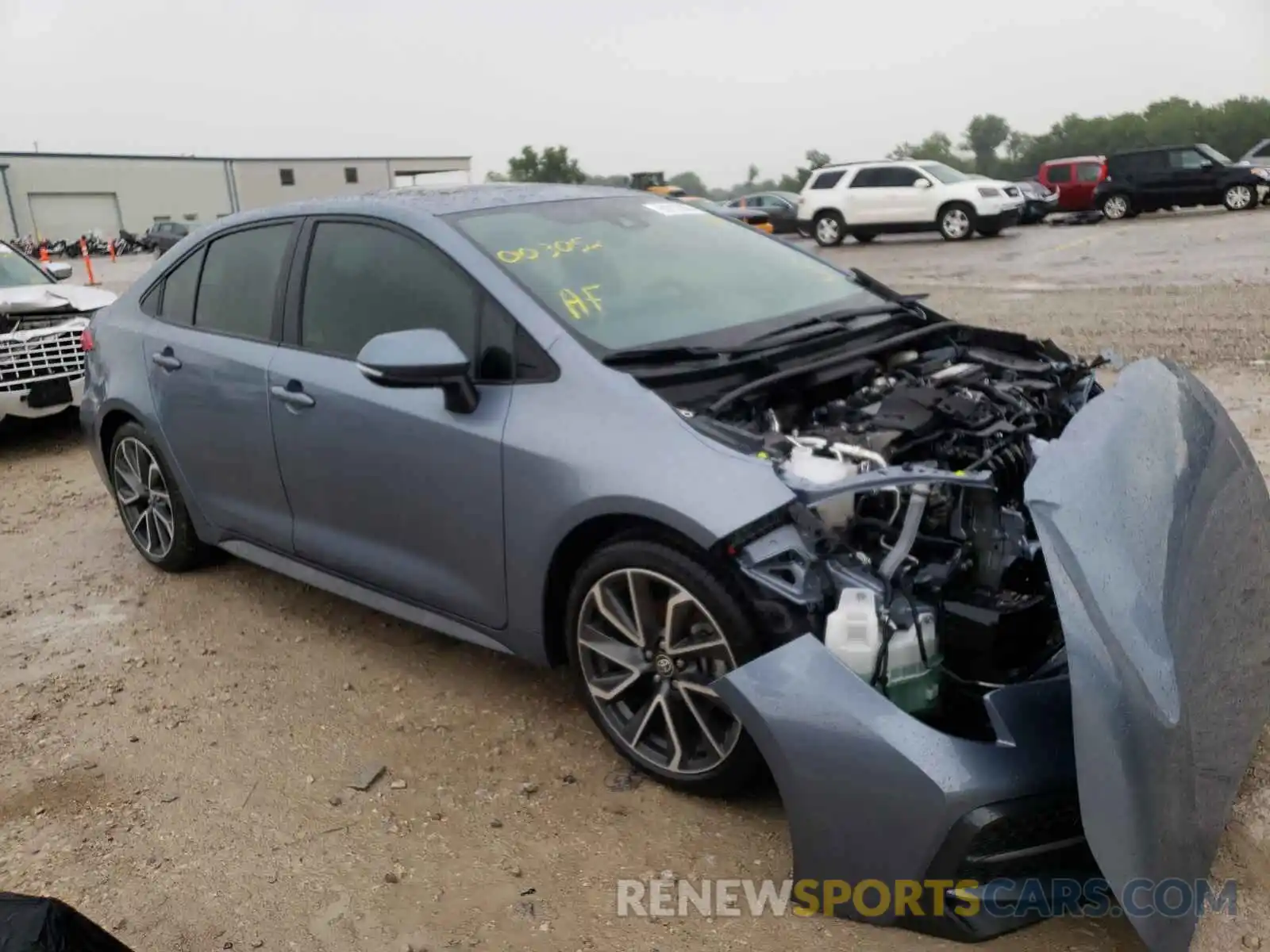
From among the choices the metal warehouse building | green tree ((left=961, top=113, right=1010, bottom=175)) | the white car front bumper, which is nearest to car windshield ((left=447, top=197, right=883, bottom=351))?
the white car front bumper

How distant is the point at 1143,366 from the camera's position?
3002 mm

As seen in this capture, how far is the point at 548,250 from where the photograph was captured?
11.4ft

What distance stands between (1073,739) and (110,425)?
14.4 feet

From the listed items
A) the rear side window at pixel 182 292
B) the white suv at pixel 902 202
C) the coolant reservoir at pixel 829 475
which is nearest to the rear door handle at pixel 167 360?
the rear side window at pixel 182 292

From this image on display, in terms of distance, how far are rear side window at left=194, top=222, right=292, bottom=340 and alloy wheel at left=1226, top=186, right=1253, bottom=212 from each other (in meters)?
23.5

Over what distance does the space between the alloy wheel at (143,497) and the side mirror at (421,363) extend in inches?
80.3

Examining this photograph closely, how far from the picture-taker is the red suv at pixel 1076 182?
24875 mm

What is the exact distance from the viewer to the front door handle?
3.65 m

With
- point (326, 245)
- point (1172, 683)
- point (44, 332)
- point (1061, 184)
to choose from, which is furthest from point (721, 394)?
point (1061, 184)

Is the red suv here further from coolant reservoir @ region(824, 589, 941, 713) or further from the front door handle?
coolant reservoir @ region(824, 589, 941, 713)

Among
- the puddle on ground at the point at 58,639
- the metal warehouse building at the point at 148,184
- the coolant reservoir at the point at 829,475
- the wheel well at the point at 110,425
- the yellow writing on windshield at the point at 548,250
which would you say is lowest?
the metal warehouse building at the point at 148,184

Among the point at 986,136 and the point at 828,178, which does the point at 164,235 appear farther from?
the point at 986,136

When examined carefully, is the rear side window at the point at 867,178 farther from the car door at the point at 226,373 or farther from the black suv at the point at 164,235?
the black suv at the point at 164,235

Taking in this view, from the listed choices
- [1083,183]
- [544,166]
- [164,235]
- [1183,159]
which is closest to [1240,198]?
[1183,159]
